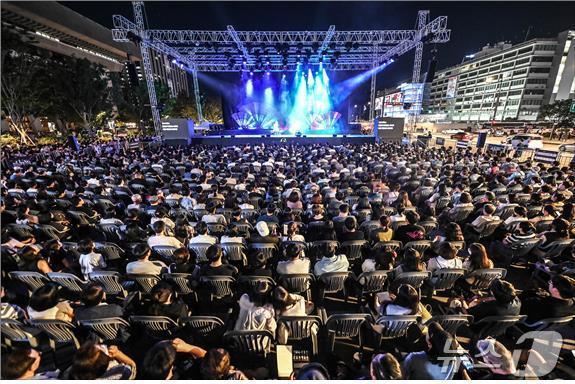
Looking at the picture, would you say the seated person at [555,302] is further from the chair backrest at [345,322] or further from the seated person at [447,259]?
the chair backrest at [345,322]

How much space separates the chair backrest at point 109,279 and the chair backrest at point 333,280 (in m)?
2.89

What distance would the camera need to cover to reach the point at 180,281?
138 inches

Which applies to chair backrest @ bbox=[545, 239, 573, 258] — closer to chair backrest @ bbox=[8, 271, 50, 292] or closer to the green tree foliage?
chair backrest @ bbox=[8, 271, 50, 292]

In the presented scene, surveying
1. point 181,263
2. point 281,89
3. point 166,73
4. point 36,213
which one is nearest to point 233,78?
point 281,89

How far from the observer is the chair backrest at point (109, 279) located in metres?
3.40

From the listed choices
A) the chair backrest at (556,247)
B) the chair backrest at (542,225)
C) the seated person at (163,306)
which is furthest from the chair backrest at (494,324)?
the chair backrest at (542,225)

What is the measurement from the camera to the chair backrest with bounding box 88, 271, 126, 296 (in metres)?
3.40

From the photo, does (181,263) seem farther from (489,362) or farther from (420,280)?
(489,362)

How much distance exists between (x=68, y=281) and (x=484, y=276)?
5.82 m

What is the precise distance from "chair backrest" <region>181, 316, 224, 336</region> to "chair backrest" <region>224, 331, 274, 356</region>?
0.21 meters

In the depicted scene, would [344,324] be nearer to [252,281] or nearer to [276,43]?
[252,281]

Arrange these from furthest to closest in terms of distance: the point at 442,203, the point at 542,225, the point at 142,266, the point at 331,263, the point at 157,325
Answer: the point at 442,203 < the point at 542,225 < the point at 331,263 < the point at 142,266 < the point at 157,325

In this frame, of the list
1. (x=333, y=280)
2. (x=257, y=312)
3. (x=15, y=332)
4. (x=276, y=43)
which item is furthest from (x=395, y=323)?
(x=276, y=43)

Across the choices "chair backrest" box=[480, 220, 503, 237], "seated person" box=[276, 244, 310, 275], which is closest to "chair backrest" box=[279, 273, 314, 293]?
"seated person" box=[276, 244, 310, 275]
